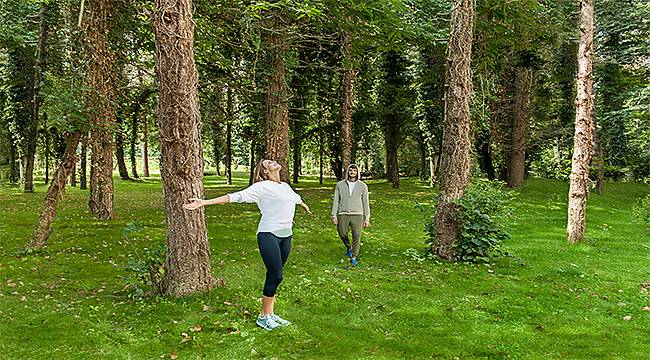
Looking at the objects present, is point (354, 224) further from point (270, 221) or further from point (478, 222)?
point (270, 221)

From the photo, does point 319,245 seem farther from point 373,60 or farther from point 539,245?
point 373,60

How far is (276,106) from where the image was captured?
59.3ft

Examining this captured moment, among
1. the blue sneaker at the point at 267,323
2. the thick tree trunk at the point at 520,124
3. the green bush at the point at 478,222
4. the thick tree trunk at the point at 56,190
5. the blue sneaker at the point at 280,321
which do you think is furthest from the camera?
the thick tree trunk at the point at 520,124

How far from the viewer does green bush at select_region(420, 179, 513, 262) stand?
10664 millimetres

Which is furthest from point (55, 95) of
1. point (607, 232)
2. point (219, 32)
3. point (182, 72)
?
point (607, 232)

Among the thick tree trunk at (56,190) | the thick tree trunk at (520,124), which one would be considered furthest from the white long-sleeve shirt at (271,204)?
the thick tree trunk at (520,124)

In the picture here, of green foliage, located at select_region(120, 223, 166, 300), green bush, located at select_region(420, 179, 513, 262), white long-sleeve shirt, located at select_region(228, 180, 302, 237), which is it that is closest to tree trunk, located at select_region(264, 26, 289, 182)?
green bush, located at select_region(420, 179, 513, 262)

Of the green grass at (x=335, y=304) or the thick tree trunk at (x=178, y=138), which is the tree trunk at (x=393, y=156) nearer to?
the green grass at (x=335, y=304)

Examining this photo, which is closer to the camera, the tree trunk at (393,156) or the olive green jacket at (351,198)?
the olive green jacket at (351,198)

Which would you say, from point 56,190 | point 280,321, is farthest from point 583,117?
point 56,190

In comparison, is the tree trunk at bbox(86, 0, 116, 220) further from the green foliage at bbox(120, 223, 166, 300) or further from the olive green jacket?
the olive green jacket

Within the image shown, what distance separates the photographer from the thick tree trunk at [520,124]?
2709 centimetres

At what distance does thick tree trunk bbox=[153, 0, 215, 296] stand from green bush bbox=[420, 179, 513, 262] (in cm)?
591

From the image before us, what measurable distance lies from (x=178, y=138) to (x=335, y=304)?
11.3ft
